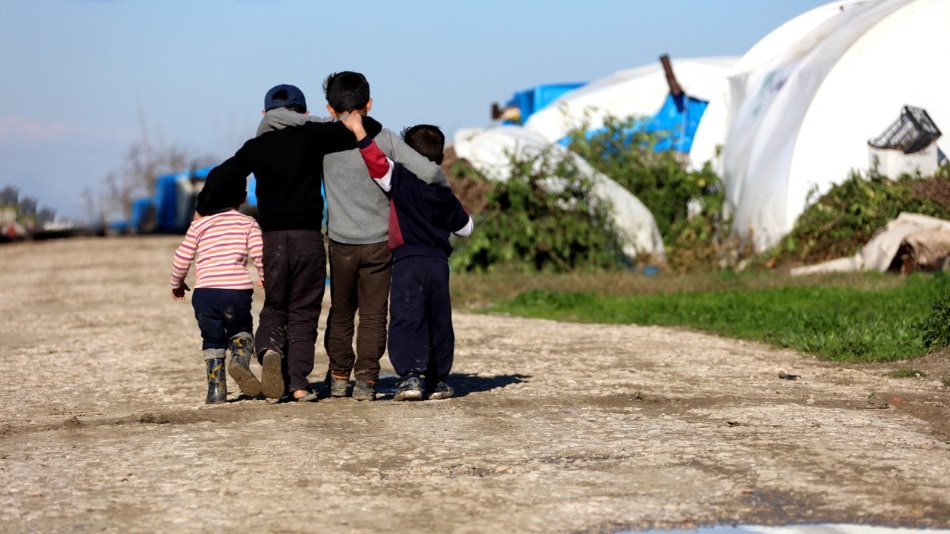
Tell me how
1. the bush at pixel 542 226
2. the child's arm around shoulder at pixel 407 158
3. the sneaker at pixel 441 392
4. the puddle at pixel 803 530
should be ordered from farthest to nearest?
the bush at pixel 542 226, the sneaker at pixel 441 392, the child's arm around shoulder at pixel 407 158, the puddle at pixel 803 530

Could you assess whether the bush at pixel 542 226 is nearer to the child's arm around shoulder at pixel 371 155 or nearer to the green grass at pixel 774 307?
the green grass at pixel 774 307

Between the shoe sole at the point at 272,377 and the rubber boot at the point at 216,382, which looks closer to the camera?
the shoe sole at the point at 272,377

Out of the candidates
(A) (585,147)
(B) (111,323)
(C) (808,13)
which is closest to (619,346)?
(B) (111,323)

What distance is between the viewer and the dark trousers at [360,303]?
730 cm

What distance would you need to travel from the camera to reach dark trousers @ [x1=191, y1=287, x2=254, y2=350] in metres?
7.18

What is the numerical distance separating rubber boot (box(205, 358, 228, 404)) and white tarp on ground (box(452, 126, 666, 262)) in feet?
34.5

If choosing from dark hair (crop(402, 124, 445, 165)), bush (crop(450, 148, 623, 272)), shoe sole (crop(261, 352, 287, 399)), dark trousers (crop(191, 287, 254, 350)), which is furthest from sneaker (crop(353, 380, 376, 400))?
bush (crop(450, 148, 623, 272))

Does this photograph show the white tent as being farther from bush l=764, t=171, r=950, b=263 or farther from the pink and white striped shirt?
the pink and white striped shirt

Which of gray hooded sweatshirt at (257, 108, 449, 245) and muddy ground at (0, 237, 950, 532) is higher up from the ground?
gray hooded sweatshirt at (257, 108, 449, 245)

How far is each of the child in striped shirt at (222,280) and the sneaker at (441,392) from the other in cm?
102

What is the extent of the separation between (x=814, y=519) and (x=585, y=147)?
16347 millimetres

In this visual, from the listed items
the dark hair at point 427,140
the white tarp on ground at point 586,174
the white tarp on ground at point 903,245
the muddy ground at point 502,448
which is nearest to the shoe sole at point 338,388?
the muddy ground at point 502,448

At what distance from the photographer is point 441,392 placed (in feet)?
24.3

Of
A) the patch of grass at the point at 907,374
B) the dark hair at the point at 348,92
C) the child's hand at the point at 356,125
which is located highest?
the dark hair at the point at 348,92
